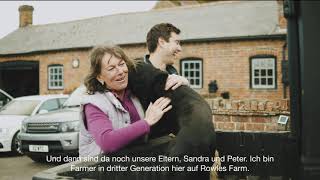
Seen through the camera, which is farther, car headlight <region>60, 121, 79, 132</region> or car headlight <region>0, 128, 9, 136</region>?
car headlight <region>0, 128, 9, 136</region>

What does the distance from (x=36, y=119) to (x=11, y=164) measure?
113 centimetres

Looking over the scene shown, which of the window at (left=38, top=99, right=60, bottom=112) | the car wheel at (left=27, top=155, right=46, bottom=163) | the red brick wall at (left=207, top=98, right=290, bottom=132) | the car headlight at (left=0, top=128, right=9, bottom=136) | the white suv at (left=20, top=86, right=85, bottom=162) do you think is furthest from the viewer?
the window at (left=38, top=99, right=60, bottom=112)

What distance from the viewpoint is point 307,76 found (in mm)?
1372

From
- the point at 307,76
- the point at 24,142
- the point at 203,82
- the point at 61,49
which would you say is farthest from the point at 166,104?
the point at 61,49

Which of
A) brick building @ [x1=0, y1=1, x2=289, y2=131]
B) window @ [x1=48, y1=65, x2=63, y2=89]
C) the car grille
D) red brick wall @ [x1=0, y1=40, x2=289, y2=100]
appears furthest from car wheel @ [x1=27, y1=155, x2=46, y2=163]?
window @ [x1=48, y1=65, x2=63, y2=89]

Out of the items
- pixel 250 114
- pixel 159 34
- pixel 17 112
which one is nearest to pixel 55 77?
pixel 17 112

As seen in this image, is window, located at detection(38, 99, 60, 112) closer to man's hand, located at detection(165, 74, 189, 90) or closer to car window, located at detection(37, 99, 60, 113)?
car window, located at detection(37, 99, 60, 113)

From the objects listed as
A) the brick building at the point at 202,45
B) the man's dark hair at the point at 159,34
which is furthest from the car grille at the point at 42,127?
the man's dark hair at the point at 159,34

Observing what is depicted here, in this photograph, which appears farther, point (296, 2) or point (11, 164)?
point (11, 164)

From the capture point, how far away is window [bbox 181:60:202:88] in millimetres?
17969

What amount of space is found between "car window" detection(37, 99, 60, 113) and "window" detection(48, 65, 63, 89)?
470 inches

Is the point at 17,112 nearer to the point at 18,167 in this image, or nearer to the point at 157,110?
the point at 18,167

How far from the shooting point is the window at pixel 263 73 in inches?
651

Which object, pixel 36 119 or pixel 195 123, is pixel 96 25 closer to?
pixel 36 119
